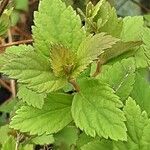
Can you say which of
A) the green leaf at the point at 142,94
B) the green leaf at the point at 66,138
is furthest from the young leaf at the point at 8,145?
the green leaf at the point at 66,138

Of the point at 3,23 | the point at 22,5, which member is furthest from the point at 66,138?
the point at 22,5

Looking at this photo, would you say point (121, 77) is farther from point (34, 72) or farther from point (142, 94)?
point (34, 72)

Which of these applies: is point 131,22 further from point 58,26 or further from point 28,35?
point 28,35

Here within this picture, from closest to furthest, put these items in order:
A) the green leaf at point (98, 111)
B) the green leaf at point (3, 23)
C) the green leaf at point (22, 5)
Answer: the green leaf at point (98, 111)
the green leaf at point (3, 23)
the green leaf at point (22, 5)

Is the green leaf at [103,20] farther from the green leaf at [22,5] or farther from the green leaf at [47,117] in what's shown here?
the green leaf at [22,5]

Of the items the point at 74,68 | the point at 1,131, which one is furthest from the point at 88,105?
the point at 1,131

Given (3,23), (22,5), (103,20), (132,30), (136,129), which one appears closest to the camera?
(136,129)

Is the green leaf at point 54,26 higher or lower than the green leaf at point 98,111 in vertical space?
higher
